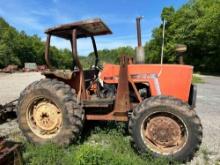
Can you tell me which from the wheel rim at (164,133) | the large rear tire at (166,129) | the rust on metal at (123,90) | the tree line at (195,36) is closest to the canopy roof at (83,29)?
the rust on metal at (123,90)

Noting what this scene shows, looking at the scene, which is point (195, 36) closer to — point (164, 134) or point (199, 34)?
point (199, 34)

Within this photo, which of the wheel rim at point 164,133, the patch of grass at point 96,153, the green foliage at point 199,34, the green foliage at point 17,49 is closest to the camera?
the patch of grass at point 96,153

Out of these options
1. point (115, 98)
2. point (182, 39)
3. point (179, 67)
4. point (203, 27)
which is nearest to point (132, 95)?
point (115, 98)

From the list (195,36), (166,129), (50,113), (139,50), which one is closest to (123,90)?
(139,50)

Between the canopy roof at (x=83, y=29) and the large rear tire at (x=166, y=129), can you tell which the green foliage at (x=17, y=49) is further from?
the large rear tire at (x=166, y=129)

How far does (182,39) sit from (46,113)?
3864cm

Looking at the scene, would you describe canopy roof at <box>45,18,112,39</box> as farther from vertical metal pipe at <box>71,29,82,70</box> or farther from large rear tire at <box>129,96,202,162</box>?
large rear tire at <box>129,96,202,162</box>

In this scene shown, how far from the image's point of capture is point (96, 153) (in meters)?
4.66

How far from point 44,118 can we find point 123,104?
154 centimetres

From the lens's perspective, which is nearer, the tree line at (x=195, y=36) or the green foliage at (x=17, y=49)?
the tree line at (x=195, y=36)

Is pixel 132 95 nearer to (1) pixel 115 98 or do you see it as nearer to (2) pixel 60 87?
(1) pixel 115 98

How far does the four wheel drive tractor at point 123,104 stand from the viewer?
5.26m

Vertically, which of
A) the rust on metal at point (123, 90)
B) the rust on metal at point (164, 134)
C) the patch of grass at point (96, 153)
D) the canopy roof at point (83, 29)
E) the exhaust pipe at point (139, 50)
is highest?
the canopy roof at point (83, 29)

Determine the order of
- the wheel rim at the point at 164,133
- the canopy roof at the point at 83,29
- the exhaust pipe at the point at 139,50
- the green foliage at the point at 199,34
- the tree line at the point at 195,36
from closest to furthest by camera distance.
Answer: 1. the wheel rim at the point at 164,133
2. the canopy roof at the point at 83,29
3. the exhaust pipe at the point at 139,50
4. the green foliage at the point at 199,34
5. the tree line at the point at 195,36
